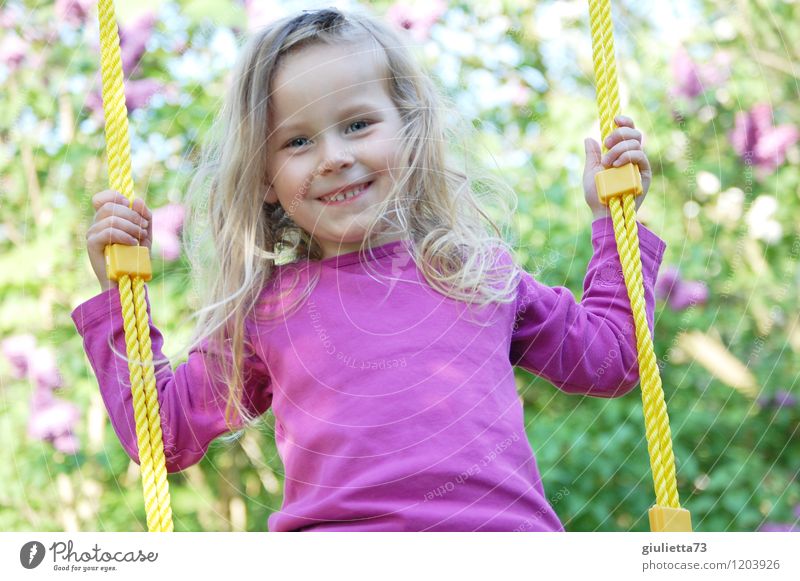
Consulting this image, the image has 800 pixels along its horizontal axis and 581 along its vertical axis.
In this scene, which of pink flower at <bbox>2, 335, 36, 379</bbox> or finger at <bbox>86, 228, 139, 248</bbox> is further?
pink flower at <bbox>2, 335, 36, 379</bbox>

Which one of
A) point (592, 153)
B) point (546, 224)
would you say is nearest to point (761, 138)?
point (546, 224)

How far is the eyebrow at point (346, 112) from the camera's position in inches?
43.9

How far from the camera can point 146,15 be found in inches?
70.8

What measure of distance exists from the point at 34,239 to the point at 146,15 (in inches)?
17.3

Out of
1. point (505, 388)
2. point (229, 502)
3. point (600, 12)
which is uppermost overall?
point (600, 12)

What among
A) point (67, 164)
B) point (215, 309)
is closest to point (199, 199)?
point (215, 309)

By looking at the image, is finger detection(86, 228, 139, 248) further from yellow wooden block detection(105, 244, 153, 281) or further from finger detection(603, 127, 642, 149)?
finger detection(603, 127, 642, 149)

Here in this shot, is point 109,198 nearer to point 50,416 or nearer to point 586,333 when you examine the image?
point 586,333

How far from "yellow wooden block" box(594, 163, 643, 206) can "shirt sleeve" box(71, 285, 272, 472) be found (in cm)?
38

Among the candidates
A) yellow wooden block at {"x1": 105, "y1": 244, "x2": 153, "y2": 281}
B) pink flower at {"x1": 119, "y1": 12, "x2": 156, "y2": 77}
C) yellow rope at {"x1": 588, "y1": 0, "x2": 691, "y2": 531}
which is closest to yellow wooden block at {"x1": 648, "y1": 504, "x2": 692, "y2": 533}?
yellow rope at {"x1": 588, "y1": 0, "x2": 691, "y2": 531}

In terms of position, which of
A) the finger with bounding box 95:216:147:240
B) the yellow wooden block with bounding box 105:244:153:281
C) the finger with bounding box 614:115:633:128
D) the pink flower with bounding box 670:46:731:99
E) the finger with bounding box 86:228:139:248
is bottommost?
the pink flower with bounding box 670:46:731:99

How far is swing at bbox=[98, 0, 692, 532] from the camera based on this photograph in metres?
1.06
